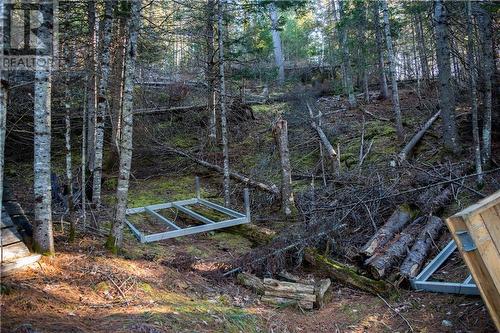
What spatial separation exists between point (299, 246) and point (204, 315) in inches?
97.7

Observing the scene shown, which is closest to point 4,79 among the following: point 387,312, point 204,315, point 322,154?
point 204,315

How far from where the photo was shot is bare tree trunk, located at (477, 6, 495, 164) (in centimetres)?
829

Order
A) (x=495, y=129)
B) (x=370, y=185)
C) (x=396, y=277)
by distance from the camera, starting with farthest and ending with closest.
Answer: (x=495, y=129)
(x=370, y=185)
(x=396, y=277)

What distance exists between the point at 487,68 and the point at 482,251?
6384 mm

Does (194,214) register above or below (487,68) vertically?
below

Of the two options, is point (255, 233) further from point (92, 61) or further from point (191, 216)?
point (92, 61)

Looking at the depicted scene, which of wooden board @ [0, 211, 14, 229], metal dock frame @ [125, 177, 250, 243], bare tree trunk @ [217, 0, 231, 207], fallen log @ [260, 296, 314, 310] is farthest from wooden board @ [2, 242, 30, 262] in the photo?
bare tree trunk @ [217, 0, 231, 207]

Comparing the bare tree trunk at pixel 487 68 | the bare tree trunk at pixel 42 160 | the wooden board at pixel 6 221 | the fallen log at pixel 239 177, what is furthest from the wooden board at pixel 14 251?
the bare tree trunk at pixel 487 68

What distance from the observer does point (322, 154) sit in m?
11.1

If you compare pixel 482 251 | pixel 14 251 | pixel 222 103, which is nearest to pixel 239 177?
pixel 222 103

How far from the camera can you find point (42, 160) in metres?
4.50

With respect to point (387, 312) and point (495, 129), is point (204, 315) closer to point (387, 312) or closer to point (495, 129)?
point (387, 312)

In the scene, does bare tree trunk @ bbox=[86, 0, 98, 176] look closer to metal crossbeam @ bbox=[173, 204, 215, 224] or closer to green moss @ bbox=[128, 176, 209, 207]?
green moss @ bbox=[128, 176, 209, 207]

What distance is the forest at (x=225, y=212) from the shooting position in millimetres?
4031
